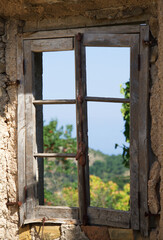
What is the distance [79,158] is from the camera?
299 centimetres

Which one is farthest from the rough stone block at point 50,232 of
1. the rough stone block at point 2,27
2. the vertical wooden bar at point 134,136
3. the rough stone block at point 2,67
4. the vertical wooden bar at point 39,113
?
the rough stone block at point 2,27

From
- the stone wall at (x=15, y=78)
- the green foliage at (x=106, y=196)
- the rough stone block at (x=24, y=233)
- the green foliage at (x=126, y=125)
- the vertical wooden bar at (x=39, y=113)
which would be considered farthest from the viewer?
the green foliage at (x=106, y=196)

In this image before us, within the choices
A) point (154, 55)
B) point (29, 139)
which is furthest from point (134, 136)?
point (29, 139)

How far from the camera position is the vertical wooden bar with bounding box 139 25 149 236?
2.81m

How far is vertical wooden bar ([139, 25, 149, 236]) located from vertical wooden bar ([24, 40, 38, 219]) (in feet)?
3.11

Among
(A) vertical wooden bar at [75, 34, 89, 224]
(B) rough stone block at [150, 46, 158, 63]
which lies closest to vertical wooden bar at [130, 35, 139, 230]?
(B) rough stone block at [150, 46, 158, 63]

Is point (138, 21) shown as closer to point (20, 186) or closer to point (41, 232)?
point (20, 186)

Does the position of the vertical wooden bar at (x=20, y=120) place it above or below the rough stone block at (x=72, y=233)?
above

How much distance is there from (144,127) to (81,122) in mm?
531

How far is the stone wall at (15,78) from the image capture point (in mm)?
2777

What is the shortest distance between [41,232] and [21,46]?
1.64 metres

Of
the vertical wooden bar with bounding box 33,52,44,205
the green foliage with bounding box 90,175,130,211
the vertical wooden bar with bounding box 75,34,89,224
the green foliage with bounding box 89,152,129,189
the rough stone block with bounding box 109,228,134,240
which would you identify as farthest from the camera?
the green foliage with bounding box 89,152,129,189

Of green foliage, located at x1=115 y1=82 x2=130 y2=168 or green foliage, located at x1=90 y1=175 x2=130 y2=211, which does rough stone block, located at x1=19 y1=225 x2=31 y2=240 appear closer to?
green foliage, located at x1=115 y1=82 x2=130 y2=168

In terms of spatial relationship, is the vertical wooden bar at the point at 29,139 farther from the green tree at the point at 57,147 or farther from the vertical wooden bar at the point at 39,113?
the green tree at the point at 57,147
